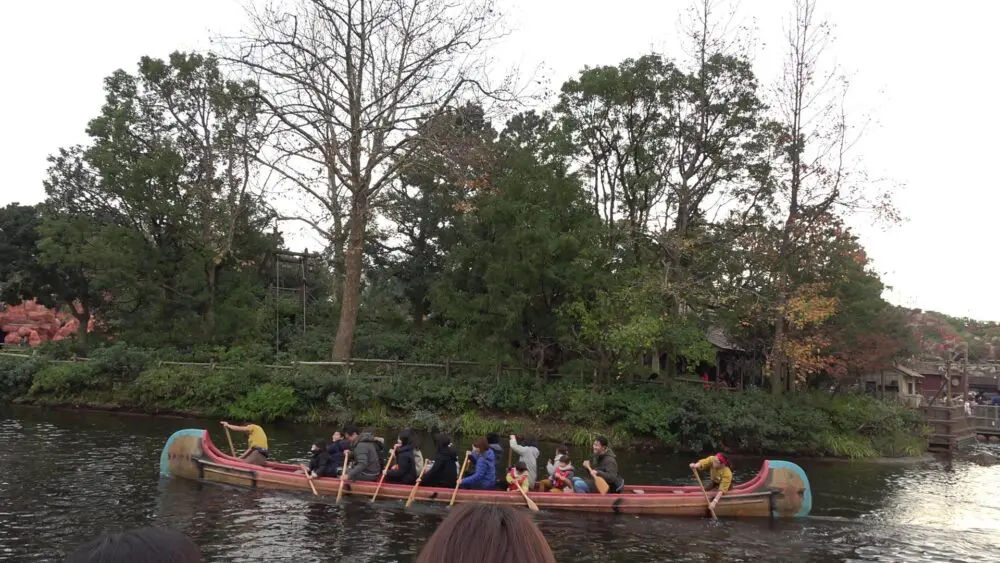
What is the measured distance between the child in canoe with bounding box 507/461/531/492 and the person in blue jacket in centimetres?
41

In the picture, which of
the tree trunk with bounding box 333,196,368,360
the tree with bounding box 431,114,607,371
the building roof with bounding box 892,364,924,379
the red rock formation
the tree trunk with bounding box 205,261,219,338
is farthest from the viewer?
the red rock formation

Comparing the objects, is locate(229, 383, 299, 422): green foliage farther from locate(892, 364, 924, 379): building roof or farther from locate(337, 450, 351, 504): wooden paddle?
locate(892, 364, 924, 379): building roof

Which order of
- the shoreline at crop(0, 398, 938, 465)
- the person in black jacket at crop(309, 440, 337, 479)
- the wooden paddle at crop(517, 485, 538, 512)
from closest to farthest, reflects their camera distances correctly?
the wooden paddle at crop(517, 485, 538, 512), the person in black jacket at crop(309, 440, 337, 479), the shoreline at crop(0, 398, 938, 465)

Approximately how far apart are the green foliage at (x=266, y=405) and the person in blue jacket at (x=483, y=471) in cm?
1353

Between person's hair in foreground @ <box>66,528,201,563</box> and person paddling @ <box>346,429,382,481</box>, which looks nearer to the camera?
person's hair in foreground @ <box>66,528,201,563</box>

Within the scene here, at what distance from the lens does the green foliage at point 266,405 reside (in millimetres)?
25922

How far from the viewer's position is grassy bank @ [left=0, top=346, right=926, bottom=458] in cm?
2344

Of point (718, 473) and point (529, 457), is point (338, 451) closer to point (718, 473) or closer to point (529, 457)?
point (529, 457)

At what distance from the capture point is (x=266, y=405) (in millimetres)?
25984

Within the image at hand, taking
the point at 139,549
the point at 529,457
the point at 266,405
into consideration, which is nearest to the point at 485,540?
the point at 139,549

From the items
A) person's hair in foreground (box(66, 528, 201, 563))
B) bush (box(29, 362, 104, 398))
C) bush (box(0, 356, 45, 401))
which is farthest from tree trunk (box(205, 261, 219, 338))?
person's hair in foreground (box(66, 528, 201, 563))

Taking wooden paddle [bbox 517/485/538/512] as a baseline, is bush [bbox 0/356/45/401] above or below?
above

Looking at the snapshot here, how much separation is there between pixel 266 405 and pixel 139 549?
25492 millimetres

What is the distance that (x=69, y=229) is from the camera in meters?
31.8
